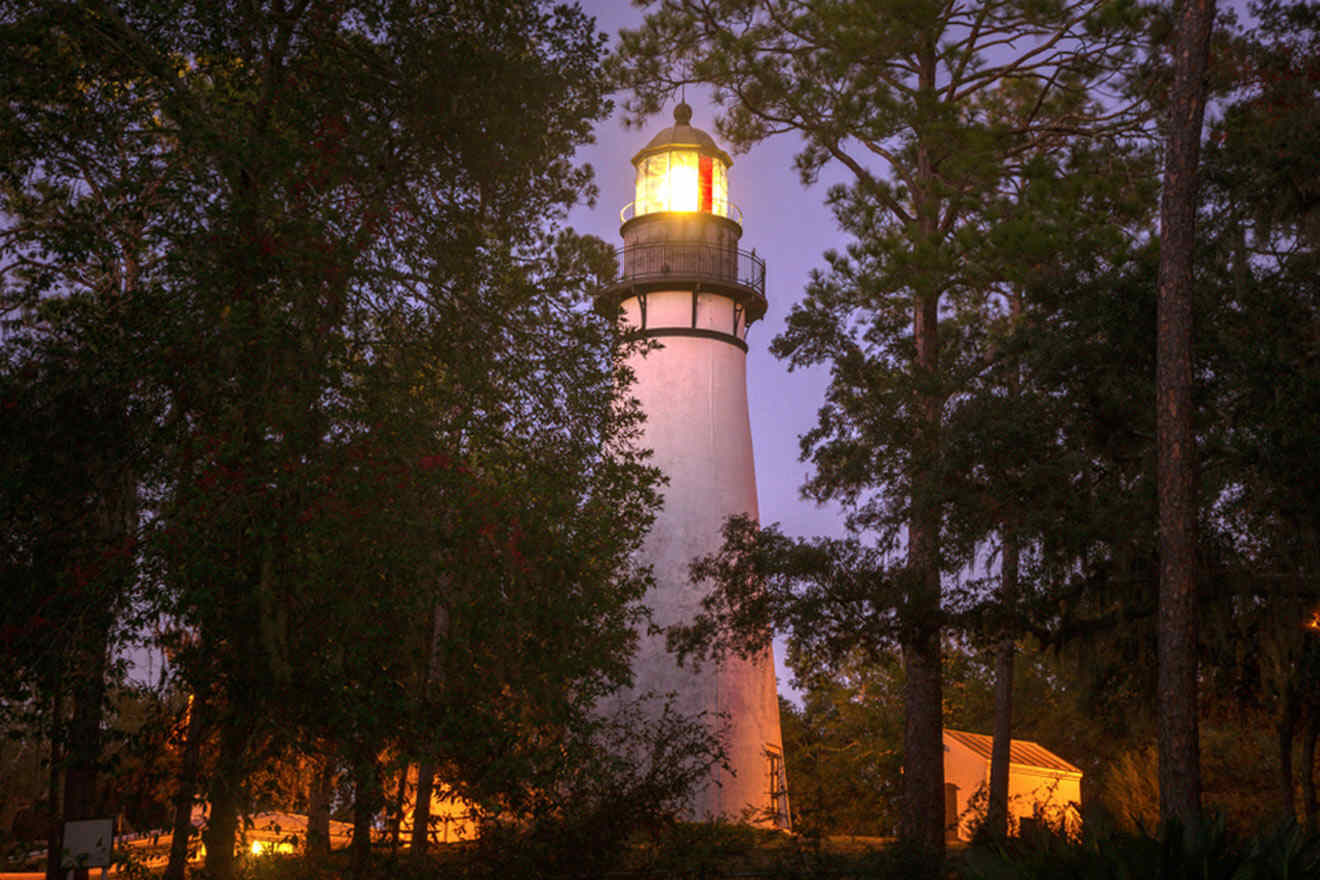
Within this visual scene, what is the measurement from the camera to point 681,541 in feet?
81.7

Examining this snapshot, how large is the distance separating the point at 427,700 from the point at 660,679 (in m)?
14.4

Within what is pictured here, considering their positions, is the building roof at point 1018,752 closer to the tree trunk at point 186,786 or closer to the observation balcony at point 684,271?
the observation balcony at point 684,271

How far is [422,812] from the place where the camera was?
14875 mm

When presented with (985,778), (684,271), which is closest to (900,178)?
(684,271)

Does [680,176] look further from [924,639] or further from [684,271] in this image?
[924,639]

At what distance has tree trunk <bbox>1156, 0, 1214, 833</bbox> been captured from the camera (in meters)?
11.0

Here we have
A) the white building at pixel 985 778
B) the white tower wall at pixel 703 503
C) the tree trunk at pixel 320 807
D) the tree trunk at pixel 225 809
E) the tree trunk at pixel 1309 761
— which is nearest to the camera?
the tree trunk at pixel 225 809

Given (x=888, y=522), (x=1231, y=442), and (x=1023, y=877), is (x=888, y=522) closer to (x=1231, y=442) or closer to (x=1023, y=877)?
(x=1231, y=442)

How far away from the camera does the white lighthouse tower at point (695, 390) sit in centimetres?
2423

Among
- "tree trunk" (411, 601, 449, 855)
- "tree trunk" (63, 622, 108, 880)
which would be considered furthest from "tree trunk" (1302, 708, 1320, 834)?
"tree trunk" (63, 622, 108, 880)

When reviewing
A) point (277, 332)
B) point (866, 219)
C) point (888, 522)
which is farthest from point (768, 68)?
point (277, 332)

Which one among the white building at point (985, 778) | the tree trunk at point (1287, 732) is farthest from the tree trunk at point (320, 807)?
the white building at point (985, 778)

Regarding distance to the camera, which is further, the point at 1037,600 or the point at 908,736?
the point at 908,736

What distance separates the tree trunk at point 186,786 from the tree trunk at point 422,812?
3829 millimetres
